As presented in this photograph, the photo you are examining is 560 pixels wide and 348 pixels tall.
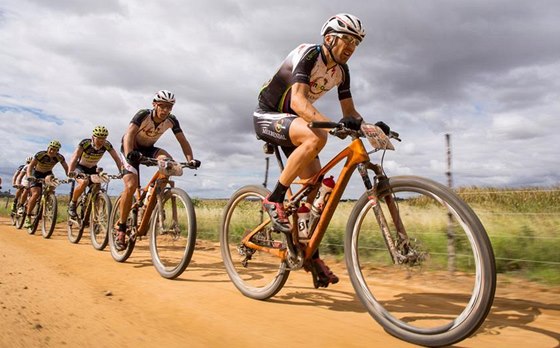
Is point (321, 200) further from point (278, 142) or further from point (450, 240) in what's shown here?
Result: point (450, 240)

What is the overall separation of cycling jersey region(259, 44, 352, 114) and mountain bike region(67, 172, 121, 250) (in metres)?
5.11

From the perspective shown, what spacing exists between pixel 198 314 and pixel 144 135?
4.08 m

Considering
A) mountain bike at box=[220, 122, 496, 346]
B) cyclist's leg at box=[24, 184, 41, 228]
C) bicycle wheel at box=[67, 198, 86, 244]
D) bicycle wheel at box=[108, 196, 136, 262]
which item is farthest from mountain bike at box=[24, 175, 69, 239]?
mountain bike at box=[220, 122, 496, 346]

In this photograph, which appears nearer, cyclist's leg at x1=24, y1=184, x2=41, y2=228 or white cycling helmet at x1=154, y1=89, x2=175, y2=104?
white cycling helmet at x1=154, y1=89, x2=175, y2=104

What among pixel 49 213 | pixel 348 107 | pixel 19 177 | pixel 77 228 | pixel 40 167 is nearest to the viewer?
pixel 348 107

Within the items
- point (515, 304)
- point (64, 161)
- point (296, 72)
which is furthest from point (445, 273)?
point (64, 161)

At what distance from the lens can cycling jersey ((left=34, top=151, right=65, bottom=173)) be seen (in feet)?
38.7

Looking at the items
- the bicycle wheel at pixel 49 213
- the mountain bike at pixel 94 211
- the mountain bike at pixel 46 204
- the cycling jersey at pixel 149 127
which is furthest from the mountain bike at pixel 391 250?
the mountain bike at pixel 46 204

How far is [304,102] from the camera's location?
3432mm

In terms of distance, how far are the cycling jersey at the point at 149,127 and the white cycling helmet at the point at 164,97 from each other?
32cm

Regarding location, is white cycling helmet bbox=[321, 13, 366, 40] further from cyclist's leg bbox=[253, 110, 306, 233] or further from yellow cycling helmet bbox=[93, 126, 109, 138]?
yellow cycling helmet bbox=[93, 126, 109, 138]

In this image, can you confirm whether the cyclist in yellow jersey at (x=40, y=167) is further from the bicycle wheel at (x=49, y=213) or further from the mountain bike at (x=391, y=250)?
the mountain bike at (x=391, y=250)

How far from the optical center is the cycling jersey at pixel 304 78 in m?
3.60

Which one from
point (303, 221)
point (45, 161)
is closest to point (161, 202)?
point (303, 221)
